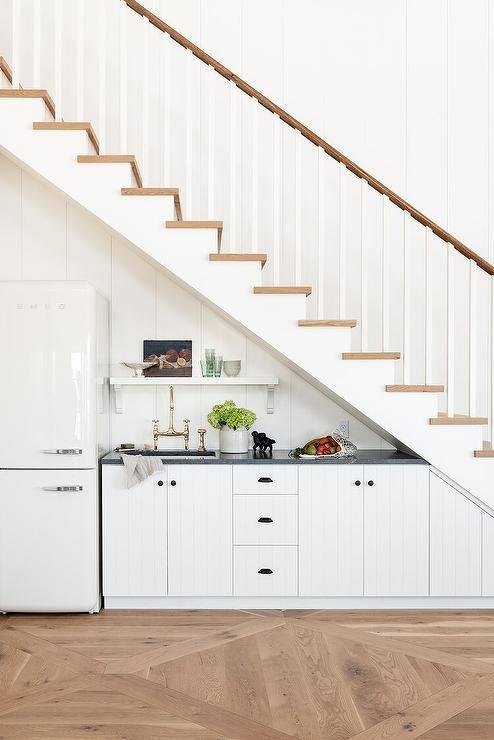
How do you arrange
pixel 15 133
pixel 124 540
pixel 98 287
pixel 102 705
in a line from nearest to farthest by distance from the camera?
pixel 102 705 → pixel 15 133 → pixel 124 540 → pixel 98 287

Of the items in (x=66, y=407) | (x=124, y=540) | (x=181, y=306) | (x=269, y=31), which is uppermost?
(x=269, y=31)

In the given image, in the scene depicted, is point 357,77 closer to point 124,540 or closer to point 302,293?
point 302,293

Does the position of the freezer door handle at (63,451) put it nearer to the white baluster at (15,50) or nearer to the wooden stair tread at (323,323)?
the wooden stair tread at (323,323)

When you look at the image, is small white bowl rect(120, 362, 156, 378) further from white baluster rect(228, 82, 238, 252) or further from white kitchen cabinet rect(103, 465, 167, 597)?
white baluster rect(228, 82, 238, 252)

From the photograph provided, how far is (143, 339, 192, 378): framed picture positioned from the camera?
14.1 feet

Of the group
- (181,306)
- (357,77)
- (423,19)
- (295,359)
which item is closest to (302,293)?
(295,359)

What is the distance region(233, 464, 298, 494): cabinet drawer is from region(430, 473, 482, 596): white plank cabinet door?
76 centimetres

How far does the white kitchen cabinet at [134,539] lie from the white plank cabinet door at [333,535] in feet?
2.56

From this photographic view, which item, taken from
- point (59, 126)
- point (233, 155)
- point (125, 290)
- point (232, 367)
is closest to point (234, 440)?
point (232, 367)

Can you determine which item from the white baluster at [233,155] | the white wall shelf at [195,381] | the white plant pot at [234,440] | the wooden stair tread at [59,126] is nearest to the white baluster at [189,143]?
the white baluster at [233,155]

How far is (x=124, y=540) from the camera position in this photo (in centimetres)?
374

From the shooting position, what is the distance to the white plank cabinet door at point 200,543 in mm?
3738

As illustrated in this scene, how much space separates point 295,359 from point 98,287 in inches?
58.5

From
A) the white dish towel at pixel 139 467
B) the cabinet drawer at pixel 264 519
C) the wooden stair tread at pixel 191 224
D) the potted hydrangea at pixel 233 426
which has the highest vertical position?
the wooden stair tread at pixel 191 224
